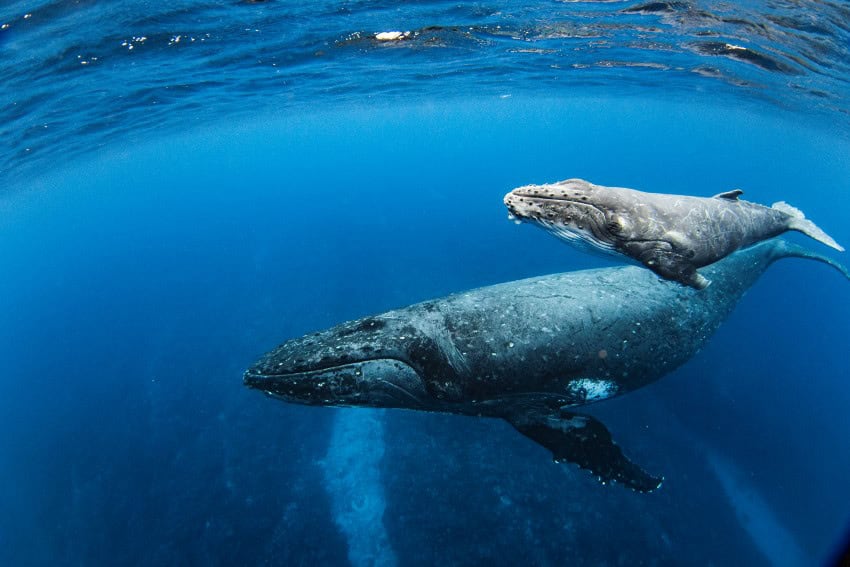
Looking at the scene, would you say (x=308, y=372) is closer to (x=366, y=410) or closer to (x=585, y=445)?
(x=585, y=445)

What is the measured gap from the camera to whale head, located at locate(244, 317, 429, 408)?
17.2ft

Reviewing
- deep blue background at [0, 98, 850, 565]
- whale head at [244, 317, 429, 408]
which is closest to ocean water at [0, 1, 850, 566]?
deep blue background at [0, 98, 850, 565]

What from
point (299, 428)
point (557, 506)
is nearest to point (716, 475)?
point (557, 506)

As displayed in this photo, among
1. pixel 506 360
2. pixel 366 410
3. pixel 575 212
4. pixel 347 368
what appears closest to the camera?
pixel 575 212

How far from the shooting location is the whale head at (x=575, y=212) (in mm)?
5090

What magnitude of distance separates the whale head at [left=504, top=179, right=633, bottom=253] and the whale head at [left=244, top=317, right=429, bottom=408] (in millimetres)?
2097

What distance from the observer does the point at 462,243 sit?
84.9 ft

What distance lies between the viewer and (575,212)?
5.12 metres

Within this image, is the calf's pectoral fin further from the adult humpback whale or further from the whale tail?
the whale tail

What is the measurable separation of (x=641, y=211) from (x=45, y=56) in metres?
17.8

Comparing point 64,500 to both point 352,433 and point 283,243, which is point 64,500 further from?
point 283,243

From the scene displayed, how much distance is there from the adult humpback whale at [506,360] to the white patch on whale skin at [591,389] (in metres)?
0.02

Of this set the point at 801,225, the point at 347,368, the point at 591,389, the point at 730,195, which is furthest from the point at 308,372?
the point at 801,225

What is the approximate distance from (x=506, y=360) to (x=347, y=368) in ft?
6.71
